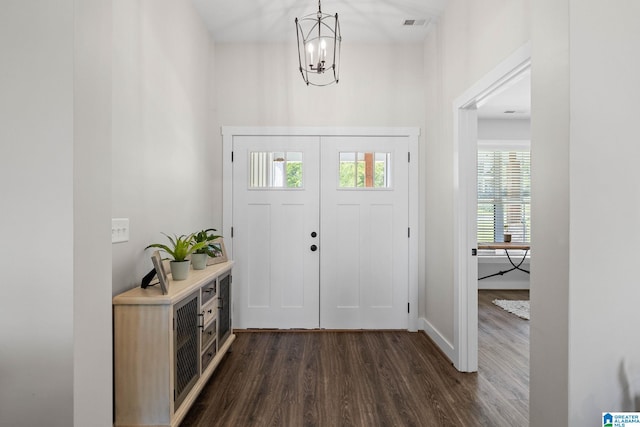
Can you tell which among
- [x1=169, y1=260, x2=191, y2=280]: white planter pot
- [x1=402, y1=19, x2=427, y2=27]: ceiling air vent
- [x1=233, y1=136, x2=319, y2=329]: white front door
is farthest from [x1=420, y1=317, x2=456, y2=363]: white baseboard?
[x1=402, y1=19, x2=427, y2=27]: ceiling air vent

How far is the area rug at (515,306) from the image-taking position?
407 centimetres

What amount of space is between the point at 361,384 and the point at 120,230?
6.11ft

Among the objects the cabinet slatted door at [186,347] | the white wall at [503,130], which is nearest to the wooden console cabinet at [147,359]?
the cabinet slatted door at [186,347]

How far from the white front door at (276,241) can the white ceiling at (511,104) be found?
2293 millimetres

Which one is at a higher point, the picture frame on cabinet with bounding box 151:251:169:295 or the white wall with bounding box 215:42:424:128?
the white wall with bounding box 215:42:424:128

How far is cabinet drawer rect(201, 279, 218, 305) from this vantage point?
2.30 metres

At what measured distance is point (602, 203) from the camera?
125 cm

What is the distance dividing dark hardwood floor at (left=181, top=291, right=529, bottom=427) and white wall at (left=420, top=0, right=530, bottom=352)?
0.45 metres

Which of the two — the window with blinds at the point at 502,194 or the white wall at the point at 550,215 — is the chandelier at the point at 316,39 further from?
the window with blinds at the point at 502,194

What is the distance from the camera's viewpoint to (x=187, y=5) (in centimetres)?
284

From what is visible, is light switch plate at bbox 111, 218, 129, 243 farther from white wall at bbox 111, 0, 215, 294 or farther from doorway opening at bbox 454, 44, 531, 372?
doorway opening at bbox 454, 44, 531, 372

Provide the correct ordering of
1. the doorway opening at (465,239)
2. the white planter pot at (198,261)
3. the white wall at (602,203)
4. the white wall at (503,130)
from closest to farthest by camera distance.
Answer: the white wall at (602,203), the white planter pot at (198,261), the doorway opening at (465,239), the white wall at (503,130)

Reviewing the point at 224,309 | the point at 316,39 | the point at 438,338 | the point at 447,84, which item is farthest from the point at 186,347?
the point at 316,39

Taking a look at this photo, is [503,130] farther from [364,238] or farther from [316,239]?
[316,239]
